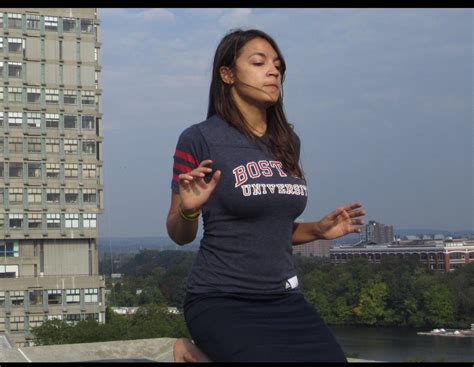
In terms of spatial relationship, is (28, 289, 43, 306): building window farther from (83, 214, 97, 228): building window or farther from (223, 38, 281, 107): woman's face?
(223, 38, 281, 107): woman's face

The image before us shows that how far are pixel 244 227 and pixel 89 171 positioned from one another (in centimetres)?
2264

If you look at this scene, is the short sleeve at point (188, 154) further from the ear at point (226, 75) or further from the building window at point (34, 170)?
the building window at point (34, 170)

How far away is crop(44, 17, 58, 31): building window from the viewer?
912 inches

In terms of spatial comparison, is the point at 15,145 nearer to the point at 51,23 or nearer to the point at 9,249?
the point at 9,249

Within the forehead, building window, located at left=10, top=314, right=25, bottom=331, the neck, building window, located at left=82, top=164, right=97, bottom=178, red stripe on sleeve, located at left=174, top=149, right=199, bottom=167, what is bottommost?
building window, located at left=10, top=314, right=25, bottom=331

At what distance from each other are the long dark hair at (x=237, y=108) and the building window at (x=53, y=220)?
73.7 ft

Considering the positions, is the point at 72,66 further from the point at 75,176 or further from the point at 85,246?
the point at 85,246

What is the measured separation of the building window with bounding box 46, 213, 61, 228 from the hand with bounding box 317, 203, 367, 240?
2246cm

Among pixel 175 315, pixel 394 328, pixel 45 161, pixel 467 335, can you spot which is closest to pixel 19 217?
pixel 45 161

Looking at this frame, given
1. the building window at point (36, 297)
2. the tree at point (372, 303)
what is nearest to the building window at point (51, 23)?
the building window at point (36, 297)

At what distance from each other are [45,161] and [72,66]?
9.18 ft

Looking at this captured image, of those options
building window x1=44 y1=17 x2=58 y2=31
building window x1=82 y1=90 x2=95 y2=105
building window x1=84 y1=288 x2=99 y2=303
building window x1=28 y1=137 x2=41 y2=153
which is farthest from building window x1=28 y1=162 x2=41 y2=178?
building window x1=44 y1=17 x2=58 y2=31

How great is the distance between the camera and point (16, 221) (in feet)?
76.5

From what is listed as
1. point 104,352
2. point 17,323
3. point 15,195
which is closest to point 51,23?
point 15,195
